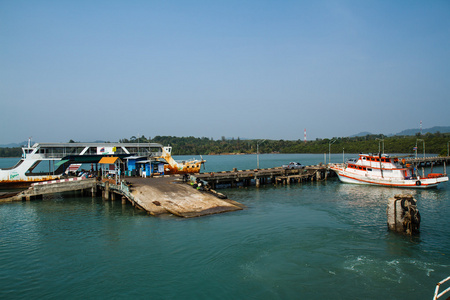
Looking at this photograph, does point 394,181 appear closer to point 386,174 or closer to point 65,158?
point 386,174

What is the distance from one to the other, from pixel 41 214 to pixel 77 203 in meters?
6.00

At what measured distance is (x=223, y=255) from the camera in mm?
19094

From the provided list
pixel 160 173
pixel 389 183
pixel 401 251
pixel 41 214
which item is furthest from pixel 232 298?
pixel 389 183

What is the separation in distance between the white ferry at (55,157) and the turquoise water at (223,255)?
19.2 m

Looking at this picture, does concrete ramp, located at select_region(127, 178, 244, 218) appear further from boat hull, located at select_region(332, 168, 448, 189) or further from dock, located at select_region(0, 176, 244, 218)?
boat hull, located at select_region(332, 168, 448, 189)

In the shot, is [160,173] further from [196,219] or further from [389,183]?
[389,183]

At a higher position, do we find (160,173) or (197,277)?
(160,173)

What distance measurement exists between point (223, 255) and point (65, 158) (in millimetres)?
40373

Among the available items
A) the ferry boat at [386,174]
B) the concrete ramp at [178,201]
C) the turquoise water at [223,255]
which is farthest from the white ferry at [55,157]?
the ferry boat at [386,174]

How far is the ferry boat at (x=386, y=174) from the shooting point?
4490 centimetres

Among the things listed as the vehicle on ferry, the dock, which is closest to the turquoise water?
the dock

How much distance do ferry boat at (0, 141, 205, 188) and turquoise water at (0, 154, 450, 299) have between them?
19254 millimetres

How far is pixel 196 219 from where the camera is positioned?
2666 cm

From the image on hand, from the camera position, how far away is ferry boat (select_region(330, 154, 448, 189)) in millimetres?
44900
